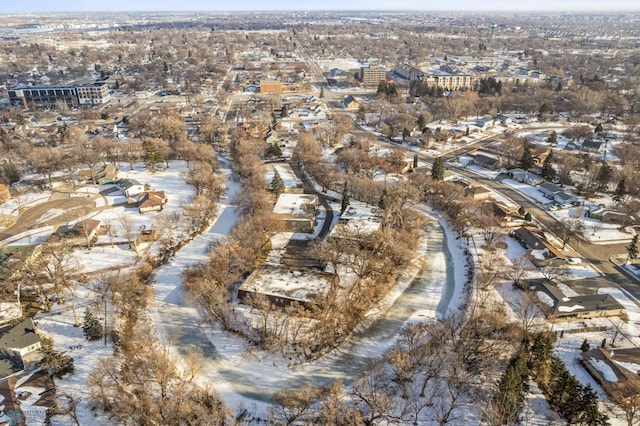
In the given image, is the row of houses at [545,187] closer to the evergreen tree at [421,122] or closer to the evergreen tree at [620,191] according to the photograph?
the evergreen tree at [620,191]

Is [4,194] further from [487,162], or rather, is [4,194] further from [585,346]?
[487,162]

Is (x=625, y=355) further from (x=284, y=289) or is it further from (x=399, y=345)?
(x=284, y=289)

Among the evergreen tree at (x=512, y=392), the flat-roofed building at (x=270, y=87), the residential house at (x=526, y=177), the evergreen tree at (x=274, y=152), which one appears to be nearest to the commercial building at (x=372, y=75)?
the flat-roofed building at (x=270, y=87)

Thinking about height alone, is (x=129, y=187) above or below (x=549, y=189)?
above

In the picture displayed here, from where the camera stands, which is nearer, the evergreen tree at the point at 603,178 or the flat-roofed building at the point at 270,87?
the evergreen tree at the point at 603,178

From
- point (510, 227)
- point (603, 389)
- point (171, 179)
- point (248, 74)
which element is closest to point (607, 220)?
point (510, 227)

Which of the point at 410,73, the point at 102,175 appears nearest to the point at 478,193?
the point at 102,175
